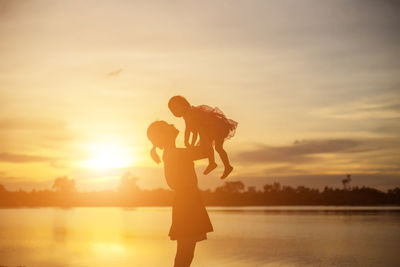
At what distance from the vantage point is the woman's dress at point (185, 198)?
244 inches

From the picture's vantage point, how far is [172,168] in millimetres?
6285

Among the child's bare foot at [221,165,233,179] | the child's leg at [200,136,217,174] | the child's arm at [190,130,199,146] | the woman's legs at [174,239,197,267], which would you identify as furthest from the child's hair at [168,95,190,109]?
the woman's legs at [174,239,197,267]

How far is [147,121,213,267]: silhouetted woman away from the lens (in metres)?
6.20

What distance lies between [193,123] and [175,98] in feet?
1.32

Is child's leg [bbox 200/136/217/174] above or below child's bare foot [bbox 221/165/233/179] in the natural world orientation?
above

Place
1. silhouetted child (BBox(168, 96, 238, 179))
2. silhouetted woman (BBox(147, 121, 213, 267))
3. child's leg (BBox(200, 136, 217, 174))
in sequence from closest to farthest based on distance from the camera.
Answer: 1. child's leg (BBox(200, 136, 217, 174))
2. silhouetted woman (BBox(147, 121, 213, 267))
3. silhouetted child (BBox(168, 96, 238, 179))

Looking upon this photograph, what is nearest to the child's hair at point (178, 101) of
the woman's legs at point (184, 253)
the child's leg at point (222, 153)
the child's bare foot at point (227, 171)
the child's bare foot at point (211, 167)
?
the child's leg at point (222, 153)

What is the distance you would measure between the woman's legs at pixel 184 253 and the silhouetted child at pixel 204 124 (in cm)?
93

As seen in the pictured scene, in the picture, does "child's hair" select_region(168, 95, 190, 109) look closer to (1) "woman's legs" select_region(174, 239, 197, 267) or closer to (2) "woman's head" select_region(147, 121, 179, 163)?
(2) "woman's head" select_region(147, 121, 179, 163)

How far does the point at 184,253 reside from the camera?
624 cm

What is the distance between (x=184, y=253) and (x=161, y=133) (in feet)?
5.01

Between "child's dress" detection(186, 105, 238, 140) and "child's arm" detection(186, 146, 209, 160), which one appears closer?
"child's arm" detection(186, 146, 209, 160)

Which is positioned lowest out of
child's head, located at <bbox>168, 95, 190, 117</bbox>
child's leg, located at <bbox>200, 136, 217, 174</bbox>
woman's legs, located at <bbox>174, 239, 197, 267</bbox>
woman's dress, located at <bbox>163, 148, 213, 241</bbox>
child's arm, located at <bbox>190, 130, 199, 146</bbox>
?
woman's legs, located at <bbox>174, 239, 197, 267</bbox>

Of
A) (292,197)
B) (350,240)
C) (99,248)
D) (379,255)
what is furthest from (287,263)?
(292,197)
